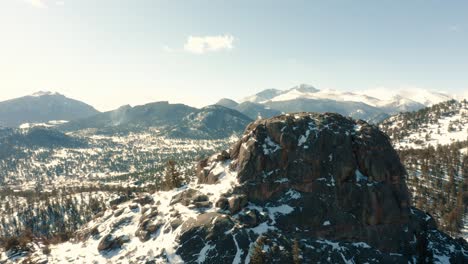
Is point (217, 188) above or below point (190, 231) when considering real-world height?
above

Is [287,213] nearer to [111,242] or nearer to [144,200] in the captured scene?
[144,200]

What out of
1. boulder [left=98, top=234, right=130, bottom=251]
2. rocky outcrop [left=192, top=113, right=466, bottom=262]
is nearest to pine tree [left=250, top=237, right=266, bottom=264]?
rocky outcrop [left=192, top=113, right=466, bottom=262]

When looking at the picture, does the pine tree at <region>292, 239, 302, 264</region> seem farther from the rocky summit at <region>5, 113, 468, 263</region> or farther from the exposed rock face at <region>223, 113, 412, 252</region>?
the exposed rock face at <region>223, 113, 412, 252</region>

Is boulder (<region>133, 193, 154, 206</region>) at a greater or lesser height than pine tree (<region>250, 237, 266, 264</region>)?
greater

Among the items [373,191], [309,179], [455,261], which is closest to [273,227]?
[309,179]

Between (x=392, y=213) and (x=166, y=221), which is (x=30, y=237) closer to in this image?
(x=166, y=221)

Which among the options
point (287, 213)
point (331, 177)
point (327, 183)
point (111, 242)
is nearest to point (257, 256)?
point (287, 213)

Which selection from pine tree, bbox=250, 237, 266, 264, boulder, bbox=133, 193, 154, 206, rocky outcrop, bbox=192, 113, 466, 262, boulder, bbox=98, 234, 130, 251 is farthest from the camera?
boulder, bbox=133, 193, 154, 206

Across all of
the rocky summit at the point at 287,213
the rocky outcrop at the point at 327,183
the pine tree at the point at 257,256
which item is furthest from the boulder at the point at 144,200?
the pine tree at the point at 257,256
